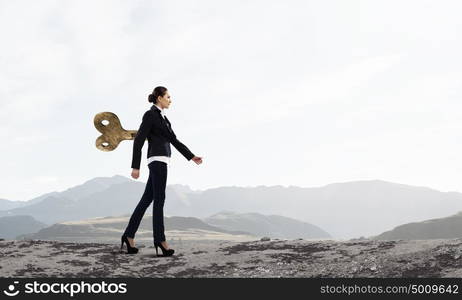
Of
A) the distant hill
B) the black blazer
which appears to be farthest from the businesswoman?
the distant hill

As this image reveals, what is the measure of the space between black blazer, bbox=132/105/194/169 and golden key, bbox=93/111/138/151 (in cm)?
81

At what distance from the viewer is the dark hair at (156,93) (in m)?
10.8

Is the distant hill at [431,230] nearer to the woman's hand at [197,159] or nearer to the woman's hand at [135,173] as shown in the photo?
the woman's hand at [197,159]

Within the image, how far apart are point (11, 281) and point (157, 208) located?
313cm

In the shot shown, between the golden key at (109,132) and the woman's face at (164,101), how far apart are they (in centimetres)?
100

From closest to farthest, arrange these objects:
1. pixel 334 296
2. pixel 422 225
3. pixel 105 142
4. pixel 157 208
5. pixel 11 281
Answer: pixel 334 296 < pixel 11 281 < pixel 157 208 < pixel 105 142 < pixel 422 225

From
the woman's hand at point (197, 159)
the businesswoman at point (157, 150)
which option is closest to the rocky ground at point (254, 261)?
the businesswoman at point (157, 150)

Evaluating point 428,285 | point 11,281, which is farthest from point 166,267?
point 428,285

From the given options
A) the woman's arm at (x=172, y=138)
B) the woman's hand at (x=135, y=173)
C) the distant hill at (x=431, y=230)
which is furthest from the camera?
the distant hill at (x=431, y=230)

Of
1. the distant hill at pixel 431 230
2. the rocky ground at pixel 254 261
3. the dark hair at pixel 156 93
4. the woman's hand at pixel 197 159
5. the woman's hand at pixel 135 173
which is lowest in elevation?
the distant hill at pixel 431 230

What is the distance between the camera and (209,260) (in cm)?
1078

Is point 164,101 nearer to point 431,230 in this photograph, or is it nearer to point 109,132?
point 109,132

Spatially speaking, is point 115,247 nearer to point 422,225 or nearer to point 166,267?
point 166,267

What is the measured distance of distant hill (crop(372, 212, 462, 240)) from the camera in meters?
166
